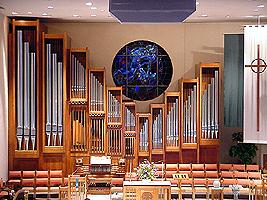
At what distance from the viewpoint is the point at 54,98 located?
1547cm

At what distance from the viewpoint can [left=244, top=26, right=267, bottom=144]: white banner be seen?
45.9ft

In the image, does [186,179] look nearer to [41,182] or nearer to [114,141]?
[114,141]

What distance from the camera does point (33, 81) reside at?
1530 cm

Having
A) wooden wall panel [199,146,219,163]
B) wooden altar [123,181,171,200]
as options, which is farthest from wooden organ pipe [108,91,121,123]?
wooden altar [123,181,171,200]

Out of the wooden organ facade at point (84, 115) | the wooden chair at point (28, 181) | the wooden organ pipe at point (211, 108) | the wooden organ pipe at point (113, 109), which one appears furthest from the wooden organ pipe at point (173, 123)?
the wooden chair at point (28, 181)

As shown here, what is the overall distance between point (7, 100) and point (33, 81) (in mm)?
781

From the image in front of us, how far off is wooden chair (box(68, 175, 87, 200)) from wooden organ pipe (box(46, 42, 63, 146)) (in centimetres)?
167

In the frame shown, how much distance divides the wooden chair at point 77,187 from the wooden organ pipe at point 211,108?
11.7ft

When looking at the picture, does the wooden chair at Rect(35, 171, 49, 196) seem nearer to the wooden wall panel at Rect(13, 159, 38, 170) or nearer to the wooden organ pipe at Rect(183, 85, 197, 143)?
the wooden wall panel at Rect(13, 159, 38, 170)

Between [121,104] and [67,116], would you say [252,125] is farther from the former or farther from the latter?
[67,116]

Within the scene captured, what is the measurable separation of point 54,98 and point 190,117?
11.3 ft

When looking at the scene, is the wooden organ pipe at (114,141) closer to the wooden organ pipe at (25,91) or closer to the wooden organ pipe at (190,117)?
the wooden organ pipe at (190,117)

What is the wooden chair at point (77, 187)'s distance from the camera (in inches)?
540

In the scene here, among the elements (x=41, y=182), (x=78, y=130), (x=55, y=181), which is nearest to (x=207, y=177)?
(x=78, y=130)
